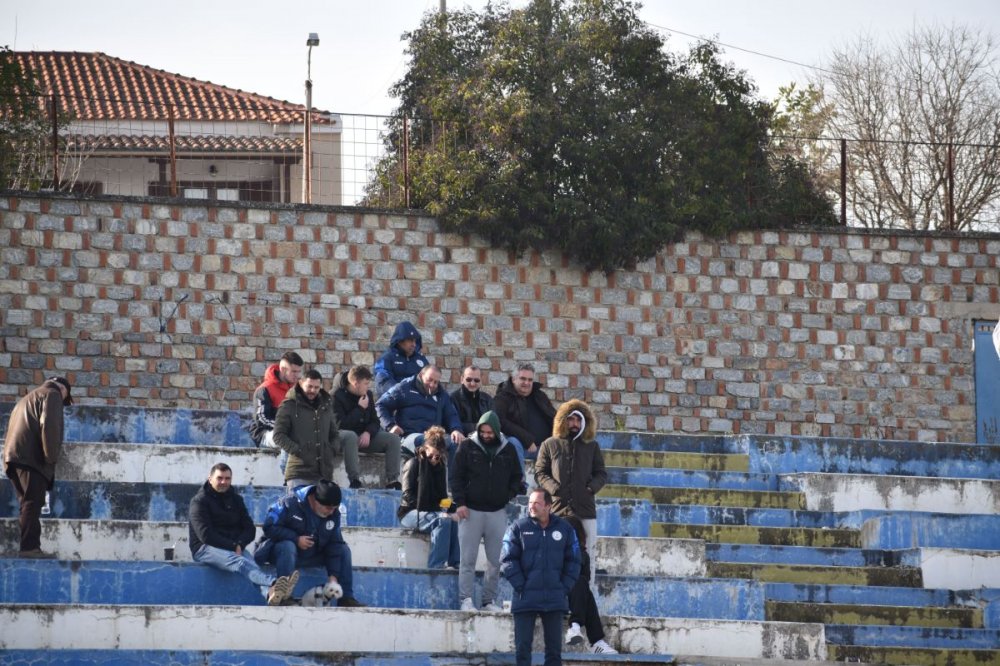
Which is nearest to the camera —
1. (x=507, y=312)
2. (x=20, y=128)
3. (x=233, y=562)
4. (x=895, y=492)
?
(x=233, y=562)

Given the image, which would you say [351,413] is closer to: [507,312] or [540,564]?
[540,564]

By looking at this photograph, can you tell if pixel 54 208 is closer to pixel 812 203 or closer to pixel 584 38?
pixel 584 38

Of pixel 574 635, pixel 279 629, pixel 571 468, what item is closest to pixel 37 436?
pixel 279 629

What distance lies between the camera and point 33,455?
1398 centimetres

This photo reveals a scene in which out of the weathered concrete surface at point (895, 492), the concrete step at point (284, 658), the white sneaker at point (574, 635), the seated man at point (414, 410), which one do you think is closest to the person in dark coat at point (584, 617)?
the white sneaker at point (574, 635)

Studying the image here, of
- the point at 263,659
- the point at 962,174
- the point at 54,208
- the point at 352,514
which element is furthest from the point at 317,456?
the point at 962,174

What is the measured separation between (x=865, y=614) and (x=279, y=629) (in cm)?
496

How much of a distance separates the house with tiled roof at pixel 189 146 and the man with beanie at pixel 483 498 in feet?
26.0

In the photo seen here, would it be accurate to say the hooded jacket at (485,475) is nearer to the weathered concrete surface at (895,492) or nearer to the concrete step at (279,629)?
the concrete step at (279,629)

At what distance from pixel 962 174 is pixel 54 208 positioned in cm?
1277

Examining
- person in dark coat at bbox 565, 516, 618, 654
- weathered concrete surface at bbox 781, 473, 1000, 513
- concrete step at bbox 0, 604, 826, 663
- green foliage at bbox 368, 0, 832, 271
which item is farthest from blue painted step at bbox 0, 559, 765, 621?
green foliage at bbox 368, 0, 832, 271

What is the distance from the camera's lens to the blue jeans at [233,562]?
13.4 m

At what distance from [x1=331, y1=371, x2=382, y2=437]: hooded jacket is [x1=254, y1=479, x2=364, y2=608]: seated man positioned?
226cm

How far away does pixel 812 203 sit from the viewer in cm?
2236
